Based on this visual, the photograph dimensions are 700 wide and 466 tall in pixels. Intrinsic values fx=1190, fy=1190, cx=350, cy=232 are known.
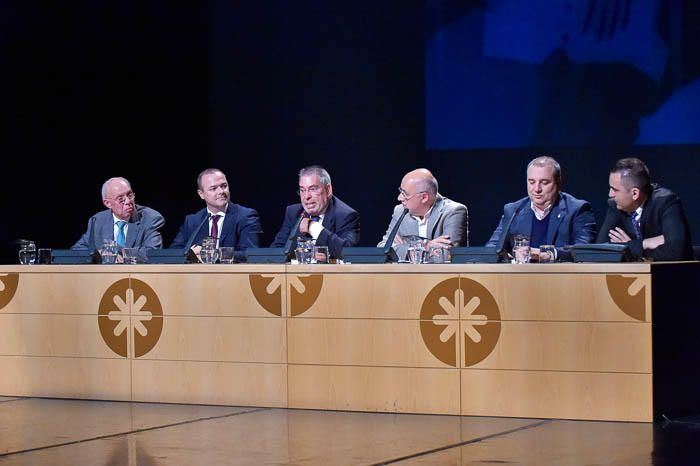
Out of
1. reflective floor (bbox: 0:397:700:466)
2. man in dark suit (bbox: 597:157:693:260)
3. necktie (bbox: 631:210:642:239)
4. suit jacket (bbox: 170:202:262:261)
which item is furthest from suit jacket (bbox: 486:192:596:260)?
suit jacket (bbox: 170:202:262:261)

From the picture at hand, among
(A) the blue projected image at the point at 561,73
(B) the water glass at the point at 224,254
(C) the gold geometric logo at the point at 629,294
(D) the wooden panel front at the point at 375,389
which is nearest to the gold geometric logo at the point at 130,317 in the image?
(B) the water glass at the point at 224,254

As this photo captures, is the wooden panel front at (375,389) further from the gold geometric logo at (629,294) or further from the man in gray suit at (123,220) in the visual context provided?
the man in gray suit at (123,220)

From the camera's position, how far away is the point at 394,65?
28.3 feet

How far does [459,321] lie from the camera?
4.98 metres

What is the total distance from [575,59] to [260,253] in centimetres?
320

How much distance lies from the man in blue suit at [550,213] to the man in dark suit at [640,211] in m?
0.15

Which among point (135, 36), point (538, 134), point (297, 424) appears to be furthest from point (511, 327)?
point (135, 36)

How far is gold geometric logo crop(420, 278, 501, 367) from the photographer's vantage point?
4.95m

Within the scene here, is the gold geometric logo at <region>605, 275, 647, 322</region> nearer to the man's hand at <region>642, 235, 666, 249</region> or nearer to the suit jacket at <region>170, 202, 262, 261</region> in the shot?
the man's hand at <region>642, 235, 666, 249</region>

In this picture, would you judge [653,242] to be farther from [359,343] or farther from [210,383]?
[210,383]

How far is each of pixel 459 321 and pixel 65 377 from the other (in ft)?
6.67

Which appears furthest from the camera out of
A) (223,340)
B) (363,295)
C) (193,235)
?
(193,235)

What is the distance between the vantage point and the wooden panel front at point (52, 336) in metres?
5.73

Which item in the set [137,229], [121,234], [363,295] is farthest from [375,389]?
[121,234]
